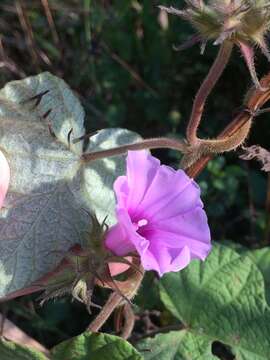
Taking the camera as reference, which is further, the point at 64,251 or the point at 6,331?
the point at 6,331

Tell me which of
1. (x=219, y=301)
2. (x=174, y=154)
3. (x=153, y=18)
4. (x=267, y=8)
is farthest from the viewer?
(x=153, y=18)

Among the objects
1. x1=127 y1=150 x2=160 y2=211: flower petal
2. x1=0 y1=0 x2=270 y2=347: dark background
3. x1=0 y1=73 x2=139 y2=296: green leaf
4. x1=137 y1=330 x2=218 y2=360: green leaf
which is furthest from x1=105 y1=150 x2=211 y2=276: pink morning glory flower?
x1=0 y1=0 x2=270 y2=347: dark background

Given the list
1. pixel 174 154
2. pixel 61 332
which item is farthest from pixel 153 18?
pixel 61 332

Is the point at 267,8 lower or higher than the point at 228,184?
higher

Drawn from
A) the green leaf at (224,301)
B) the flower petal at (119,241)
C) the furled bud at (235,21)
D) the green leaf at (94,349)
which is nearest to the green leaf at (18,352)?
the green leaf at (94,349)

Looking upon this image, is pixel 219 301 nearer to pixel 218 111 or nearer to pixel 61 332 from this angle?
pixel 61 332

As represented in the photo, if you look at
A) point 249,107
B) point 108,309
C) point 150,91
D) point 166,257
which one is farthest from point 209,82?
point 150,91

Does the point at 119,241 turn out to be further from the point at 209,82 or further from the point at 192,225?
the point at 209,82

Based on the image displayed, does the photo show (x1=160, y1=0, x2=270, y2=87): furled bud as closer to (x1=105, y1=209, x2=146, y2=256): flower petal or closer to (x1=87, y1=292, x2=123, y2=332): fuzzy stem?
(x1=105, y1=209, x2=146, y2=256): flower petal
